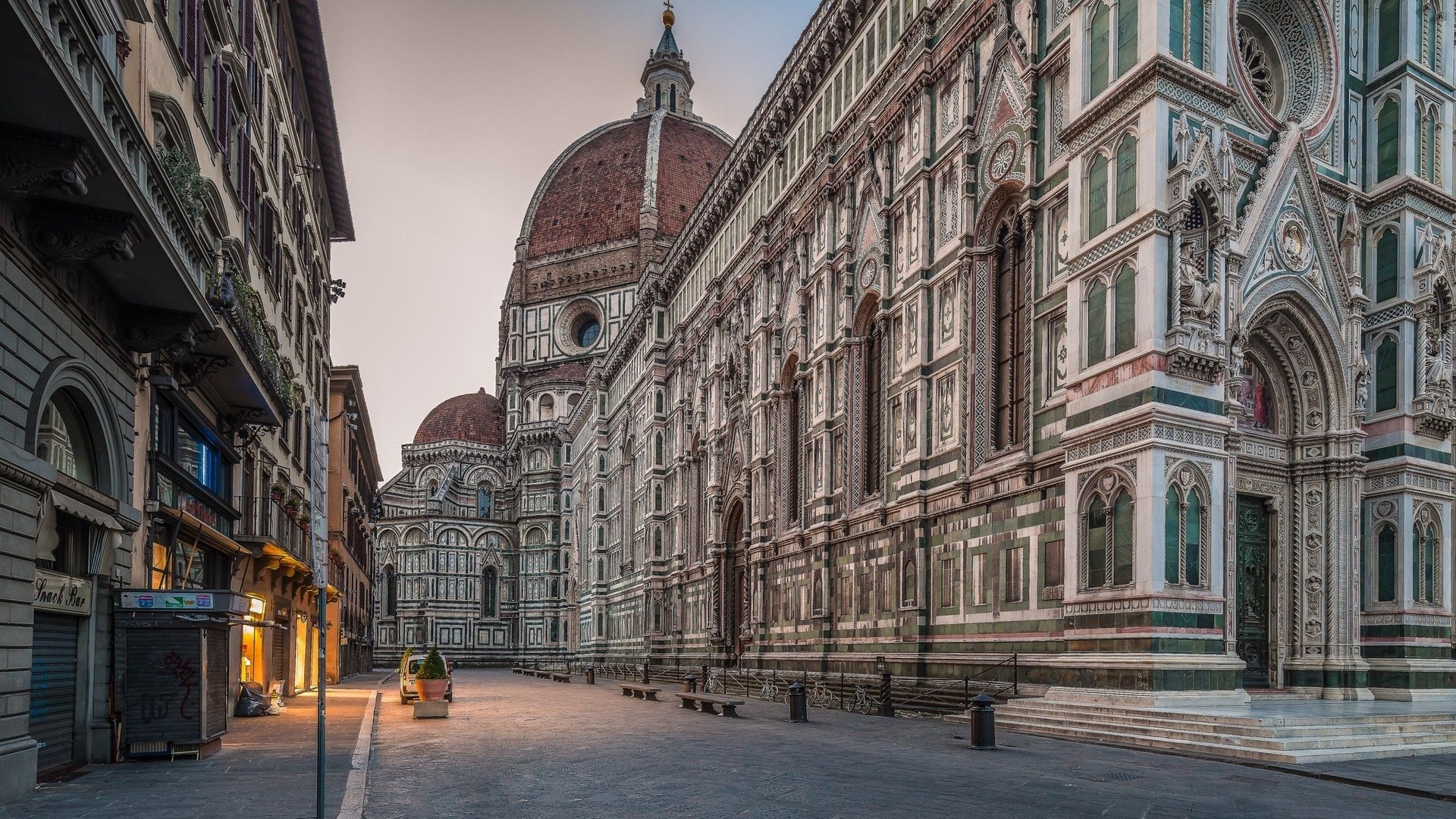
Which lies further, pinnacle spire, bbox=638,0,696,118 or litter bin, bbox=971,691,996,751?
pinnacle spire, bbox=638,0,696,118

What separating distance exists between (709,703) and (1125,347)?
13.9 metres

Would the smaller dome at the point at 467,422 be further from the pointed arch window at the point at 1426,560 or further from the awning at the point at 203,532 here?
the pointed arch window at the point at 1426,560

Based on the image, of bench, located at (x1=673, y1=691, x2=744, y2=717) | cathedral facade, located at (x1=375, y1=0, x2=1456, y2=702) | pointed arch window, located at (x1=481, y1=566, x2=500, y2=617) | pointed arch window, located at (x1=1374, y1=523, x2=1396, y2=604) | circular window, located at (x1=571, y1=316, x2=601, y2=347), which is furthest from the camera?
circular window, located at (x1=571, y1=316, x2=601, y2=347)

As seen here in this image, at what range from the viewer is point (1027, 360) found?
84.5 ft

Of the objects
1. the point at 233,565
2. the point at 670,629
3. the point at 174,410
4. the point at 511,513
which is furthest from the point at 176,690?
the point at 511,513

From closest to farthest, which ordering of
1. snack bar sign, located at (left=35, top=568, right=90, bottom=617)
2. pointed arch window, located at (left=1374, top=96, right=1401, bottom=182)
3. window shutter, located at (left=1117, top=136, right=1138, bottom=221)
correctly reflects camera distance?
snack bar sign, located at (left=35, top=568, right=90, bottom=617), window shutter, located at (left=1117, top=136, right=1138, bottom=221), pointed arch window, located at (left=1374, top=96, right=1401, bottom=182)

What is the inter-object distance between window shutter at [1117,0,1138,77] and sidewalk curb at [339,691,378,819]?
1753 centimetres

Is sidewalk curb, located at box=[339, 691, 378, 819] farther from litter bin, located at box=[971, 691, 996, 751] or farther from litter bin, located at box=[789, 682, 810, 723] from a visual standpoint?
litter bin, located at box=[971, 691, 996, 751]

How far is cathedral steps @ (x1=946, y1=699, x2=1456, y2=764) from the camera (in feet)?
57.4

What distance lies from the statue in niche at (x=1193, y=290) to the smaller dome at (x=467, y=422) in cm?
9969

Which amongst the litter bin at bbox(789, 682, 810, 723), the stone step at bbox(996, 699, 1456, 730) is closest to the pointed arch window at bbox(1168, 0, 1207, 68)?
the stone step at bbox(996, 699, 1456, 730)

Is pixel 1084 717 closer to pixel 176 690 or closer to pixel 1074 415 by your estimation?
pixel 1074 415

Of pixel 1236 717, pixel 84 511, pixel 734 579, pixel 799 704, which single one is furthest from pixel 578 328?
pixel 84 511

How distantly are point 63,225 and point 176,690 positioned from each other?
6.50m
